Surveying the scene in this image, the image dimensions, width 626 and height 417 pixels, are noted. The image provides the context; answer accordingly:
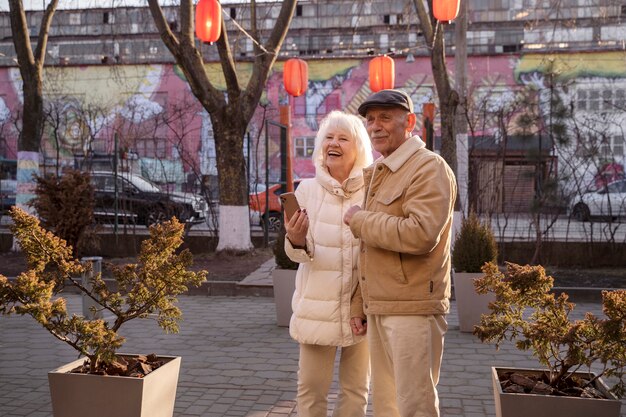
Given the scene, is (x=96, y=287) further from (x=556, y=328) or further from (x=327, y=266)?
(x=556, y=328)

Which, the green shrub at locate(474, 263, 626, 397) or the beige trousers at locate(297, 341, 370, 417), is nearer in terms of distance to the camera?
the green shrub at locate(474, 263, 626, 397)

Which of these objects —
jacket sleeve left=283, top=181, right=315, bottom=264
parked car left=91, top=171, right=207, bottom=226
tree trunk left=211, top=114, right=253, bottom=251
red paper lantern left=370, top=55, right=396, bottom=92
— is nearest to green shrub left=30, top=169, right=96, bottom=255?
tree trunk left=211, top=114, right=253, bottom=251

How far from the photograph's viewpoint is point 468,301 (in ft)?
23.3

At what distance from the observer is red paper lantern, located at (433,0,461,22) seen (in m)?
10.1

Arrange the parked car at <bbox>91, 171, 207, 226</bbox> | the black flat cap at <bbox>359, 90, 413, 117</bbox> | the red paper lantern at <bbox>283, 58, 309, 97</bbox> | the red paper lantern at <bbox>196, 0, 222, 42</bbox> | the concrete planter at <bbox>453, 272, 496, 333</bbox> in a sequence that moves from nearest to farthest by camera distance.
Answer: the black flat cap at <bbox>359, 90, 413, 117</bbox> < the concrete planter at <bbox>453, 272, 496, 333</bbox> < the red paper lantern at <bbox>196, 0, 222, 42</bbox> < the red paper lantern at <bbox>283, 58, 309, 97</bbox> < the parked car at <bbox>91, 171, 207, 226</bbox>

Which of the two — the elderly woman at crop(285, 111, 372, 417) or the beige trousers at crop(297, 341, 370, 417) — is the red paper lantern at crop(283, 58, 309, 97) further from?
the beige trousers at crop(297, 341, 370, 417)

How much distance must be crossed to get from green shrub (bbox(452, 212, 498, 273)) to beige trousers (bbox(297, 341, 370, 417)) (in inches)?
151

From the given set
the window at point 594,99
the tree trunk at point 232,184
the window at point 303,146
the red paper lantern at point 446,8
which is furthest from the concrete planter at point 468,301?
the window at point 303,146

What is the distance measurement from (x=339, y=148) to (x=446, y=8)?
24.3ft

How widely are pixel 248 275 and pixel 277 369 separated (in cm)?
473

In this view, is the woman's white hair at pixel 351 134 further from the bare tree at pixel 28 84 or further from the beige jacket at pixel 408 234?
the bare tree at pixel 28 84

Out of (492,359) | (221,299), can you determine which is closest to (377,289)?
(492,359)

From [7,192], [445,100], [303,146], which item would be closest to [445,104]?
[445,100]

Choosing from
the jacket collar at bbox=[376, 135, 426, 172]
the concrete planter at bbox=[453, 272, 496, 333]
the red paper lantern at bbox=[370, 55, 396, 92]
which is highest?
the red paper lantern at bbox=[370, 55, 396, 92]
